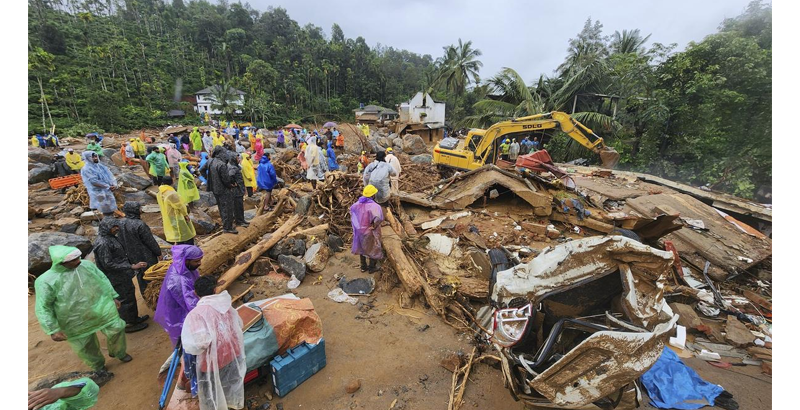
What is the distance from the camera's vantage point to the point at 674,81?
10.5m

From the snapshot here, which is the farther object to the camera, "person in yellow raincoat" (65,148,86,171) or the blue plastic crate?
"person in yellow raincoat" (65,148,86,171)

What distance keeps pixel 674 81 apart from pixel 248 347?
14334 millimetres

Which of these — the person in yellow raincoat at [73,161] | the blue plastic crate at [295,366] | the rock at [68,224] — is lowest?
the blue plastic crate at [295,366]

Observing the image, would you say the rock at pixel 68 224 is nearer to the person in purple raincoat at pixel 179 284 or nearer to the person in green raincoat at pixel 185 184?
the person in green raincoat at pixel 185 184

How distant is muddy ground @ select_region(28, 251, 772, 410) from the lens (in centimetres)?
313

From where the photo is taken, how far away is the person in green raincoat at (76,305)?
2.81 metres

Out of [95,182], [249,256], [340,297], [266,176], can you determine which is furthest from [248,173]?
[340,297]

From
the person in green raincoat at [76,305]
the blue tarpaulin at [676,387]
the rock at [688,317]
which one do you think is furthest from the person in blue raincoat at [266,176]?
the rock at [688,317]

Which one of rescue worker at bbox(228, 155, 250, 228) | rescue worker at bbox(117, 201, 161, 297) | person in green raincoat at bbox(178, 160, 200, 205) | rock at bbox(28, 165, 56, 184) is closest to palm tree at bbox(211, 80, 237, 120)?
rock at bbox(28, 165, 56, 184)

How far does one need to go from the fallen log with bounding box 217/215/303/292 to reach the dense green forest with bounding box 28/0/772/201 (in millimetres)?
12707

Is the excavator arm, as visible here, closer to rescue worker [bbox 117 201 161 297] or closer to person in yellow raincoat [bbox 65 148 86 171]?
rescue worker [bbox 117 201 161 297]

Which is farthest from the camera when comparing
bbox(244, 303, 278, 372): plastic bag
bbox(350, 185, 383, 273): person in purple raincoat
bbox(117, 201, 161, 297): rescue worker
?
bbox(350, 185, 383, 273): person in purple raincoat

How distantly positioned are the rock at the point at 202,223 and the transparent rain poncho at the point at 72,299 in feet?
12.7

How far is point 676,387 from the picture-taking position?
10.1 feet
